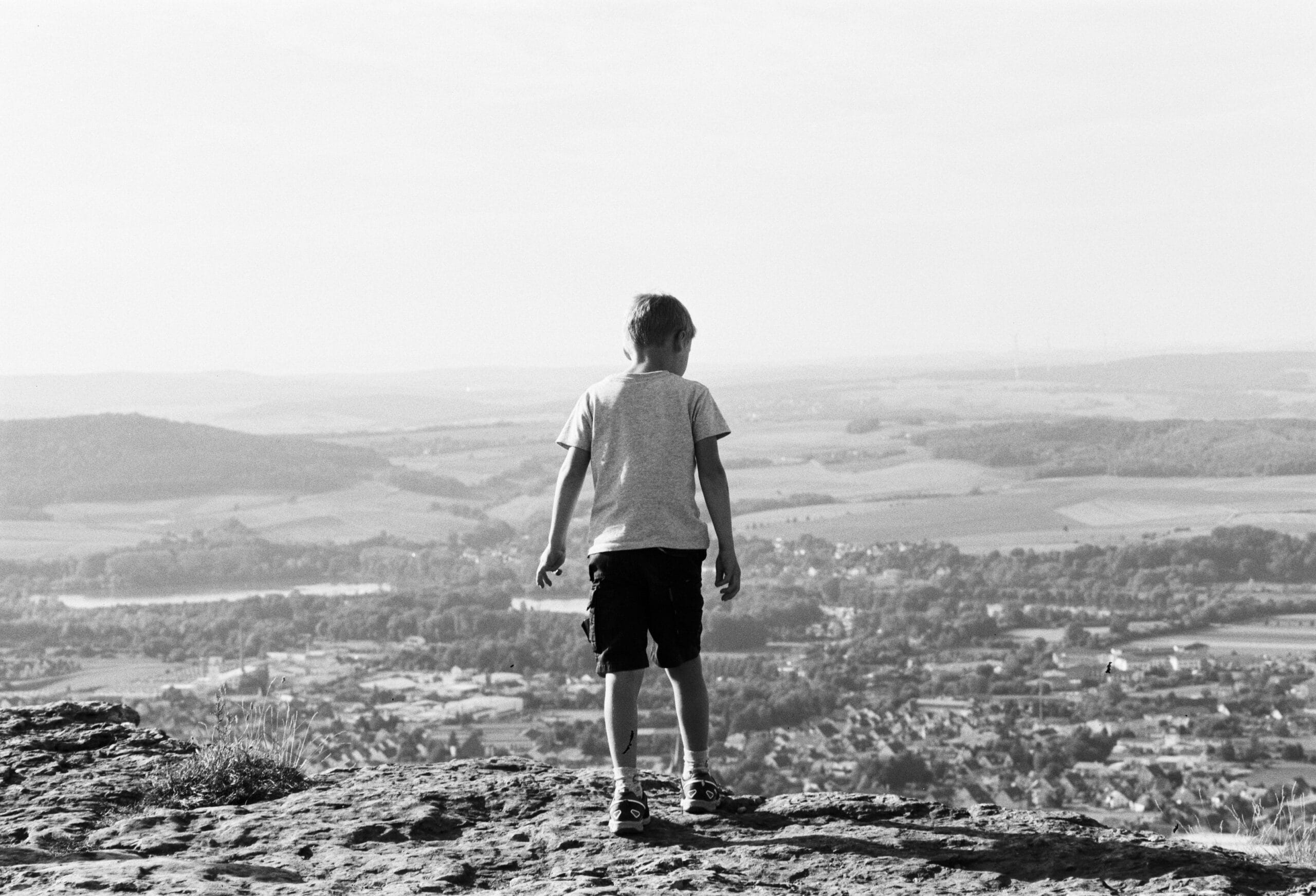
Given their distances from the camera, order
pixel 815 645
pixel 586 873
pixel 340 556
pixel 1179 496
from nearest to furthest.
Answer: pixel 586 873 < pixel 815 645 < pixel 340 556 < pixel 1179 496

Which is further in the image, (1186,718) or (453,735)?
(1186,718)

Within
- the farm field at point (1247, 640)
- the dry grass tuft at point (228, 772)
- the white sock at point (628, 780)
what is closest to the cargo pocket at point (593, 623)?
the white sock at point (628, 780)

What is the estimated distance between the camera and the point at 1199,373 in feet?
231

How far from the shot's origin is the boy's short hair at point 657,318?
14.6 feet

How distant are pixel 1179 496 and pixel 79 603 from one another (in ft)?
102

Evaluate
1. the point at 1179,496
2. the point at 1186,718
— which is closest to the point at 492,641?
the point at 1186,718

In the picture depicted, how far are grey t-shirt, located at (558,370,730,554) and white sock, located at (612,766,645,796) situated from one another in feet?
2.27

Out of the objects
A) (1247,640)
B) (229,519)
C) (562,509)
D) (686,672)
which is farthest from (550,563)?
(229,519)

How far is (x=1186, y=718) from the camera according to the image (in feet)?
64.2

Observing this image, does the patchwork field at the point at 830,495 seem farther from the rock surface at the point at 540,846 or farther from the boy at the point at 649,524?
the boy at the point at 649,524

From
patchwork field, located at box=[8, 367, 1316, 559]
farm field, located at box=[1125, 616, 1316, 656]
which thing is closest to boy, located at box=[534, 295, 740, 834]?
farm field, located at box=[1125, 616, 1316, 656]

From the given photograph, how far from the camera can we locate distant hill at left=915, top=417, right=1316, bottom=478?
144 ft

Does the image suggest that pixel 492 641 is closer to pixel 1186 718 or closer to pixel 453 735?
pixel 453 735

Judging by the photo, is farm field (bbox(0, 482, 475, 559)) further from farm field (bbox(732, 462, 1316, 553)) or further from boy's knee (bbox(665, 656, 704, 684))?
boy's knee (bbox(665, 656, 704, 684))
